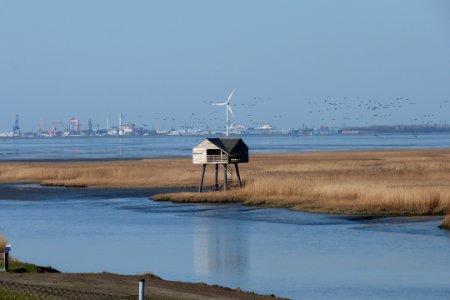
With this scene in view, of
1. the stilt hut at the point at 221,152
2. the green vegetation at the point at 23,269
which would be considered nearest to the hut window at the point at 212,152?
the stilt hut at the point at 221,152

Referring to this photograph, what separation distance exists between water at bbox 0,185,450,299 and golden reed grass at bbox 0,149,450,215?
1951 millimetres

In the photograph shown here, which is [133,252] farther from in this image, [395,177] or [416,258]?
[395,177]

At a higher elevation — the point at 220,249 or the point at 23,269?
the point at 23,269

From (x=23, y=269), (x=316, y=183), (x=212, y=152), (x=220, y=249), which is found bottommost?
(x=220, y=249)

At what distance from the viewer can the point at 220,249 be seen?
37.1 metres

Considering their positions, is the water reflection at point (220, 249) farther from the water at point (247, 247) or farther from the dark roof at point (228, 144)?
the dark roof at point (228, 144)

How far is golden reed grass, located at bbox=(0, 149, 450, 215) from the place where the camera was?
48406 millimetres

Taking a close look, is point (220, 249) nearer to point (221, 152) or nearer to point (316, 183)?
point (316, 183)

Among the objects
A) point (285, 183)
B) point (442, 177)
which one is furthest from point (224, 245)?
point (442, 177)

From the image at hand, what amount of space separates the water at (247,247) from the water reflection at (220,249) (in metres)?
0.04

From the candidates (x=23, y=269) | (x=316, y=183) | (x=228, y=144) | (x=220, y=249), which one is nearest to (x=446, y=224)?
(x=220, y=249)

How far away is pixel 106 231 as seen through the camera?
43344 mm

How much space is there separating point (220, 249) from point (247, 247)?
3.18 ft

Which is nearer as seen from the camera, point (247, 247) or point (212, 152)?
point (247, 247)
